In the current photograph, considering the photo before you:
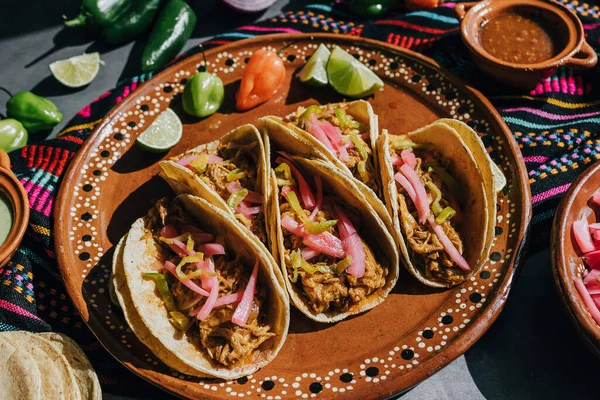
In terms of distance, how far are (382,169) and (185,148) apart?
66.8 inches

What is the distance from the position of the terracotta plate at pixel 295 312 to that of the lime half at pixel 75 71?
3.64 ft

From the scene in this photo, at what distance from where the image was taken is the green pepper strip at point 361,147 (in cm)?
424

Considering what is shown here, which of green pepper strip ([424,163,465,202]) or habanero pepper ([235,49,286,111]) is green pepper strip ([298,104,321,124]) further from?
green pepper strip ([424,163,465,202])

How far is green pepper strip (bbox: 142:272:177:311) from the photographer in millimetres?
3748

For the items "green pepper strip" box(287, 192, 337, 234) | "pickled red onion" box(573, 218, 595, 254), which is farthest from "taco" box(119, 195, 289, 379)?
"pickled red onion" box(573, 218, 595, 254)

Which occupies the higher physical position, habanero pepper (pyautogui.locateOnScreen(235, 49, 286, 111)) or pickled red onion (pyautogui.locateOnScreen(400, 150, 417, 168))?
habanero pepper (pyautogui.locateOnScreen(235, 49, 286, 111))

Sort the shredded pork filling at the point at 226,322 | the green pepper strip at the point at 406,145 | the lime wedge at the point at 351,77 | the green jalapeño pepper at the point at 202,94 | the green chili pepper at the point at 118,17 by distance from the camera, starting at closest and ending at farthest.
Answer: the shredded pork filling at the point at 226,322, the green pepper strip at the point at 406,145, the green jalapeño pepper at the point at 202,94, the lime wedge at the point at 351,77, the green chili pepper at the point at 118,17

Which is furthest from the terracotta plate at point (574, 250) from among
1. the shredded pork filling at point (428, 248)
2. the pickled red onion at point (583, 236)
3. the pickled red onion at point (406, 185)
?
the pickled red onion at point (406, 185)

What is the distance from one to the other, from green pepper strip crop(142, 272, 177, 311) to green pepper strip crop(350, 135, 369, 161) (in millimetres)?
1675

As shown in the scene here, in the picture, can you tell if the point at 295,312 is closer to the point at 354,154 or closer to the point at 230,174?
the point at 230,174

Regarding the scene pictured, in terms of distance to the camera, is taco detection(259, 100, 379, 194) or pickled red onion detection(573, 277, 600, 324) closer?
pickled red onion detection(573, 277, 600, 324)

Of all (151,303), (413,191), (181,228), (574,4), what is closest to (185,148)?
(181,228)

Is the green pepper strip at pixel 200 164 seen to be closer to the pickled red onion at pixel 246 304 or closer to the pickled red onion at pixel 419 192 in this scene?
the pickled red onion at pixel 246 304

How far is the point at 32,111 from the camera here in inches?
208
